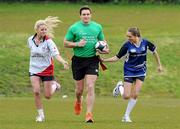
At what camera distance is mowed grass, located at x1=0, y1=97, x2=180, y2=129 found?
17.5 m

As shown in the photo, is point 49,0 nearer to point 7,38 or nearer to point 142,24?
point 142,24

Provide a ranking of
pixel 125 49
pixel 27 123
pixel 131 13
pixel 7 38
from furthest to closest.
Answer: pixel 131 13
pixel 7 38
pixel 125 49
pixel 27 123

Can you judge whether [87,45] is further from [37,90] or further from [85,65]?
[37,90]

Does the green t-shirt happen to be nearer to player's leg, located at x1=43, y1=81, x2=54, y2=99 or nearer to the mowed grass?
player's leg, located at x1=43, y1=81, x2=54, y2=99

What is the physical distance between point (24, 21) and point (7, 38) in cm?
817

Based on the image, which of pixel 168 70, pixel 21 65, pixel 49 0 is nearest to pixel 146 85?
pixel 168 70

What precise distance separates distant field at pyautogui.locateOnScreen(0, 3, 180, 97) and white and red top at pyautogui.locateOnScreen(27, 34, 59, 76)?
11.8 metres

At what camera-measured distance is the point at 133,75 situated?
1908 cm

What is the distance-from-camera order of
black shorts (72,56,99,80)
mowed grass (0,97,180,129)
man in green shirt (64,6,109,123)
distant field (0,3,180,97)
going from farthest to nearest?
distant field (0,3,180,97) → black shorts (72,56,99,80) → man in green shirt (64,6,109,123) → mowed grass (0,97,180,129)

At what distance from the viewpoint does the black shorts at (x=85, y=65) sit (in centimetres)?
1870

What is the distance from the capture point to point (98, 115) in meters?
21.3

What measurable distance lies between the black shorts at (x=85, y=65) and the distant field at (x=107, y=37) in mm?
11452

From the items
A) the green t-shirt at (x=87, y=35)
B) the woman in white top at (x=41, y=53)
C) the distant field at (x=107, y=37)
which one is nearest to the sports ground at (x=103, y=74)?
the distant field at (x=107, y=37)

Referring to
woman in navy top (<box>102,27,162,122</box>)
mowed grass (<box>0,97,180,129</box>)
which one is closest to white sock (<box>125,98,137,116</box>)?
woman in navy top (<box>102,27,162,122</box>)
